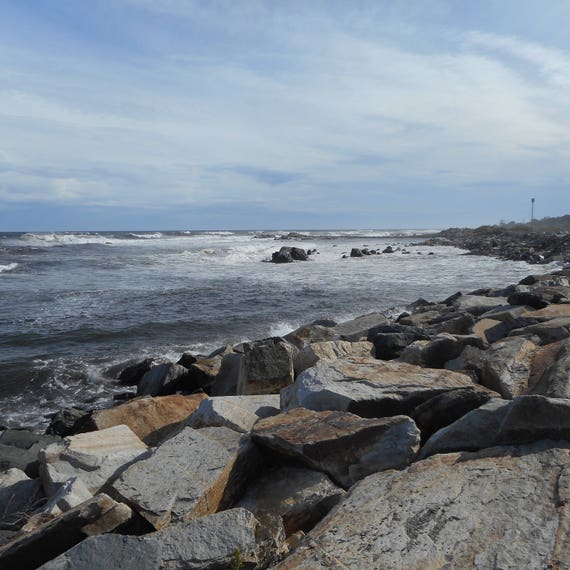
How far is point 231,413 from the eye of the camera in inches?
163

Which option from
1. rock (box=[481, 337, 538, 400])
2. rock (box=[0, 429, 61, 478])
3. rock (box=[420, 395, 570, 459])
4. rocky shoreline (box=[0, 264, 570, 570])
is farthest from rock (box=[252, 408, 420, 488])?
rock (box=[0, 429, 61, 478])

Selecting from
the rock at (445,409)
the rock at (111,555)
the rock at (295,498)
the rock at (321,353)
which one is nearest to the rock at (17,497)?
the rock at (111,555)

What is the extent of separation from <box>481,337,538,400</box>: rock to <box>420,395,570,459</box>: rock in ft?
3.45

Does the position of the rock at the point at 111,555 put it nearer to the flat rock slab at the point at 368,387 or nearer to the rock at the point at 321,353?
the flat rock slab at the point at 368,387

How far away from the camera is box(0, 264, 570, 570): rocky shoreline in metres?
2.23

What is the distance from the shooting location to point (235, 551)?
91.8 inches

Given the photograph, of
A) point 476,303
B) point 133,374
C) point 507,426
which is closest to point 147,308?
point 133,374

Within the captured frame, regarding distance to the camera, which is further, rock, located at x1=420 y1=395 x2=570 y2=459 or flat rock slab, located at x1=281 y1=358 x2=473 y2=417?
flat rock slab, located at x1=281 y1=358 x2=473 y2=417

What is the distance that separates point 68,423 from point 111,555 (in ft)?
15.3

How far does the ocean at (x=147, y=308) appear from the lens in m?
8.74

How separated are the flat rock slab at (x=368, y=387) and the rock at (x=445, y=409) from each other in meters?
0.20

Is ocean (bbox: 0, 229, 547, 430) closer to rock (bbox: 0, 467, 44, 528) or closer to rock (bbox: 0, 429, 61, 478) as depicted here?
rock (bbox: 0, 429, 61, 478)

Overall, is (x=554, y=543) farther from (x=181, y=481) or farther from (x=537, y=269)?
(x=537, y=269)

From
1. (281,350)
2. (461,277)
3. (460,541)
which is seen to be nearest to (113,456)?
(281,350)
